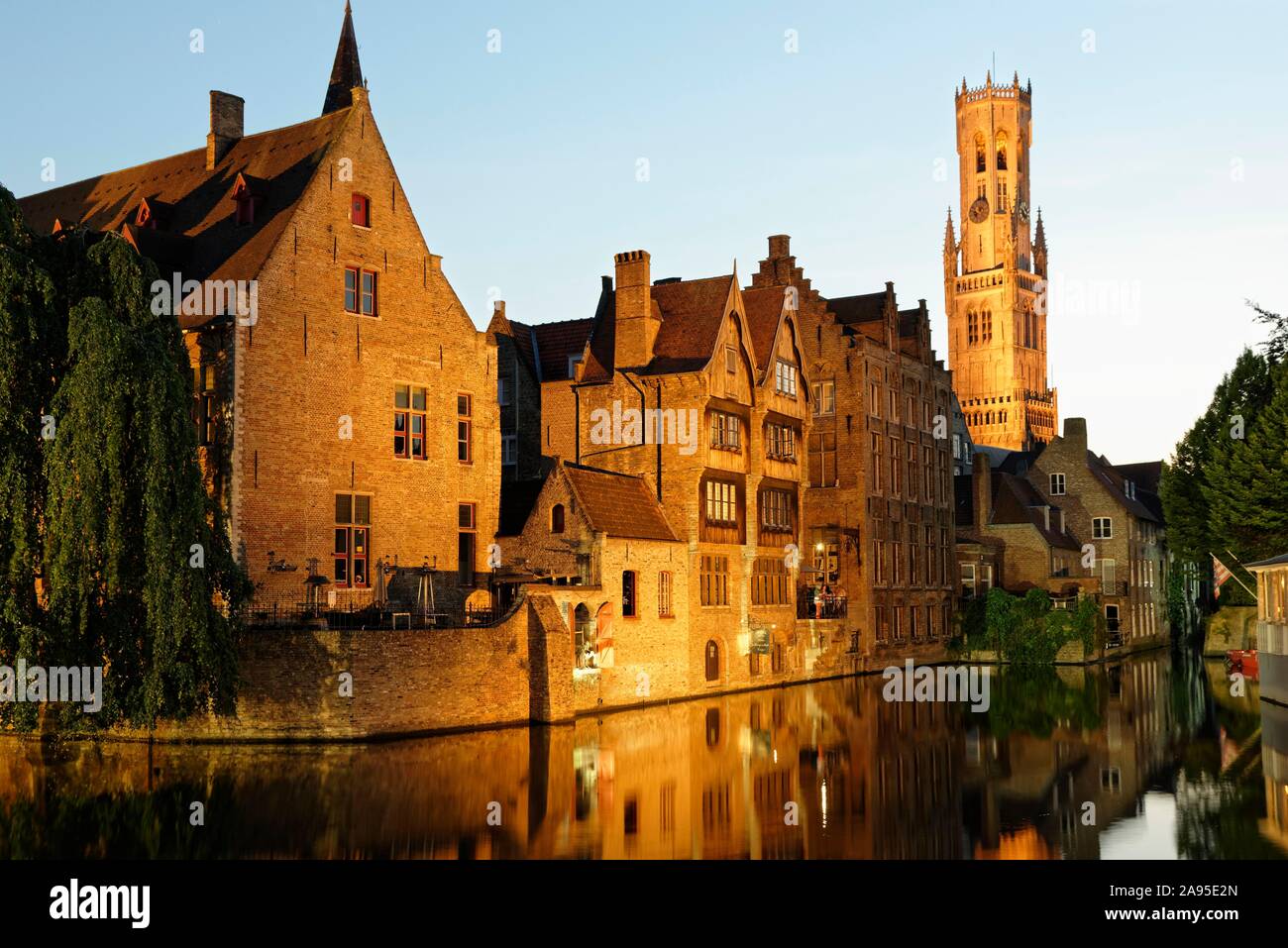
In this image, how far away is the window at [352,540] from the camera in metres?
39.1

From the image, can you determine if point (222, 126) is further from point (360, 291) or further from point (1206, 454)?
point (1206, 454)

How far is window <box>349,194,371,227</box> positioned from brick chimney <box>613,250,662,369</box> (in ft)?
33.2

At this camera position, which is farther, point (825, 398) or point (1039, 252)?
point (1039, 252)

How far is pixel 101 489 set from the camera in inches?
1078

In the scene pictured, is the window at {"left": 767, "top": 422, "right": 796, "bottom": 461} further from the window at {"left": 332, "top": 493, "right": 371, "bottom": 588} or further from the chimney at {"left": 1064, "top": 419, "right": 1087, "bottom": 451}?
the chimney at {"left": 1064, "top": 419, "right": 1087, "bottom": 451}

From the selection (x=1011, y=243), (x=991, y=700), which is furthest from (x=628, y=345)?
(x=1011, y=243)

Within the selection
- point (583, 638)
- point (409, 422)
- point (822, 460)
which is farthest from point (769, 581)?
point (409, 422)

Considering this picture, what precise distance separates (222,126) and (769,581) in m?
25.9

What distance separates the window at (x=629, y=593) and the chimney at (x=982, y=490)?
1293 inches

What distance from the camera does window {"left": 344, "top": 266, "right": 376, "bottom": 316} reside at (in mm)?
39938

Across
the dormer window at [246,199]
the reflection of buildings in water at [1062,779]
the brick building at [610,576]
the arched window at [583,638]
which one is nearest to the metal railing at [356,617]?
the arched window at [583,638]

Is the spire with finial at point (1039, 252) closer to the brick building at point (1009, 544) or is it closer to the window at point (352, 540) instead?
the brick building at point (1009, 544)

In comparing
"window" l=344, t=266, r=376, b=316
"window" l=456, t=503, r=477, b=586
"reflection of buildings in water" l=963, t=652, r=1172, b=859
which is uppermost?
"window" l=344, t=266, r=376, b=316

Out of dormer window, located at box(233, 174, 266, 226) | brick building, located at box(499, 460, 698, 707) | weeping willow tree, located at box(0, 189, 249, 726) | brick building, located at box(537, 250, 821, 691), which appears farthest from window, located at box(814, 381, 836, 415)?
weeping willow tree, located at box(0, 189, 249, 726)
